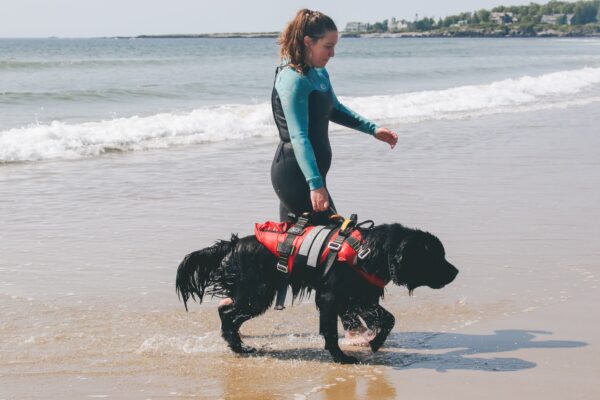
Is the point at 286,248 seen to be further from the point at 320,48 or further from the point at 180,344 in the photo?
the point at 320,48

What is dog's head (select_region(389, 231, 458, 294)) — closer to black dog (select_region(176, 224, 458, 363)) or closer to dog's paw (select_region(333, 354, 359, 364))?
black dog (select_region(176, 224, 458, 363))

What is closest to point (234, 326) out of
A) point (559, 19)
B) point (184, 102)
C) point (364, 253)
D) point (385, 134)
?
point (364, 253)

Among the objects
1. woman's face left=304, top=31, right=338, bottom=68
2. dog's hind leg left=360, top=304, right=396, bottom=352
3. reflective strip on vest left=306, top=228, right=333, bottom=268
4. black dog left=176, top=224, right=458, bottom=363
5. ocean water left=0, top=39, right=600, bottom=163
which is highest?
woman's face left=304, top=31, right=338, bottom=68

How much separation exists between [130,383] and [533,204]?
5224 mm

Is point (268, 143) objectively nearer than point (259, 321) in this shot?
No

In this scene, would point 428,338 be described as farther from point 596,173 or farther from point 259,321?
point 596,173

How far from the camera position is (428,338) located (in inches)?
191

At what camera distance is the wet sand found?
4.14m

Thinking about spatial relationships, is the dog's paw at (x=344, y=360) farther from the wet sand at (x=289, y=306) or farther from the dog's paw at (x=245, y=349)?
the dog's paw at (x=245, y=349)

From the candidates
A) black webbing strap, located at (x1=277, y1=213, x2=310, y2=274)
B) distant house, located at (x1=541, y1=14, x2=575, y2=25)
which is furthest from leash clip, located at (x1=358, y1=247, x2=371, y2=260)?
distant house, located at (x1=541, y1=14, x2=575, y2=25)

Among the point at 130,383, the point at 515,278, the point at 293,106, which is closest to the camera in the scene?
the point at 130,383

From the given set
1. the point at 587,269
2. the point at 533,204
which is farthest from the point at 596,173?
the point at 587,269

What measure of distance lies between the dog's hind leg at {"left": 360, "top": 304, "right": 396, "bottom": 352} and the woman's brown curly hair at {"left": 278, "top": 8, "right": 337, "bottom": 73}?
4.21 ft

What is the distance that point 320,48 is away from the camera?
4.38 metres
